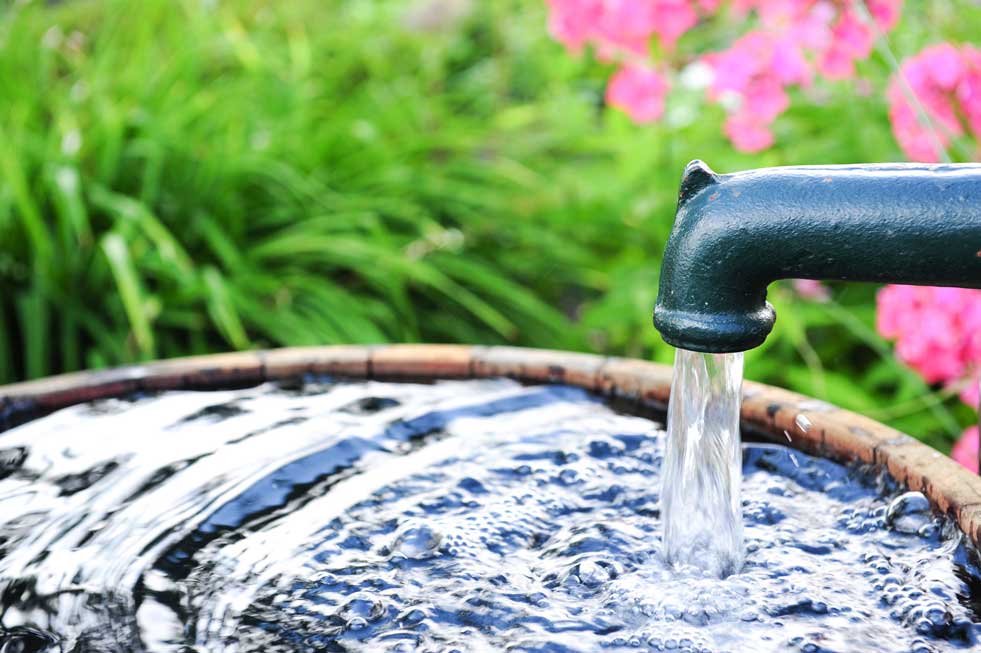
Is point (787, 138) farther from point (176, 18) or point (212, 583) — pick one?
point (212, 583)

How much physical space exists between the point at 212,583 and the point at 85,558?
143 millimetres

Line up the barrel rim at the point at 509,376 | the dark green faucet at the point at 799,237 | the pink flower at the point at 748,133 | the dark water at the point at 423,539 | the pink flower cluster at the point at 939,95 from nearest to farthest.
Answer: the dark green faucet at the point at 799,237 < the dark water at the point at 423,539 < the barrel rim at the point at 509,376 < the pink flower cluster at the point at 939,95 < the pink flower at the point at 748,133

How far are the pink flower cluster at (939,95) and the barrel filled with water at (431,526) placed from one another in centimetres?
103

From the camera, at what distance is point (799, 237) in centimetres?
79

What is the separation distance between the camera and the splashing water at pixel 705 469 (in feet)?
3.20

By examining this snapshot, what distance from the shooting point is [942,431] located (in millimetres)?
2350

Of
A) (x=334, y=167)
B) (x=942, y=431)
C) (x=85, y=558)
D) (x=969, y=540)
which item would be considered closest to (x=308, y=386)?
(x=85, y=558)

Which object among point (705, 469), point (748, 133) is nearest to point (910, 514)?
point (705, 469)

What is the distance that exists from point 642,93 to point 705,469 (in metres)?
1.58

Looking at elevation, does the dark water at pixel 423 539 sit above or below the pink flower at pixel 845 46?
below

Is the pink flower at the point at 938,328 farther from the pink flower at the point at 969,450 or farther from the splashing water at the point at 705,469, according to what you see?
the splashing water at the point at 705,469

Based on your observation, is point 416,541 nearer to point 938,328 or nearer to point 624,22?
point 938,328

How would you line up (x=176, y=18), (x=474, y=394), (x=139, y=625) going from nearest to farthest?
1. (x=139, y=625)
2. (x=474, y=394)
3. (x=176, y=18)

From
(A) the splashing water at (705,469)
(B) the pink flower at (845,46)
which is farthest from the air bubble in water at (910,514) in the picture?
(B) the pink flower at (845,46)
